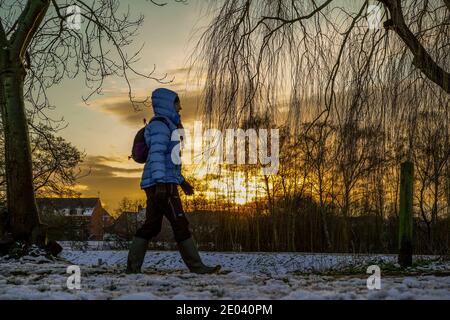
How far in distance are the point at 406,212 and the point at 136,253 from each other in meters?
3.82

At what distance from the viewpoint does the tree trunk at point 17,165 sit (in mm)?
8758

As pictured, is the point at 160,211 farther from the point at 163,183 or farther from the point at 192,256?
the point at 192,256

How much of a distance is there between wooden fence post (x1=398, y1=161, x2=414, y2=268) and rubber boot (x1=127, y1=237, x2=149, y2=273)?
3683mm

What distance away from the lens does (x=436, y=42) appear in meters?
6.16

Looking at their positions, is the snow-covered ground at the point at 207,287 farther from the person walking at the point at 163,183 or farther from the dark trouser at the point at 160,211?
the dark trouser at the point at 160,211

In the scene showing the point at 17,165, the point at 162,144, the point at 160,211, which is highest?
the point at 17,165

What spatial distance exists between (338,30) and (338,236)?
12.6m

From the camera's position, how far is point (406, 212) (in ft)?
25.1

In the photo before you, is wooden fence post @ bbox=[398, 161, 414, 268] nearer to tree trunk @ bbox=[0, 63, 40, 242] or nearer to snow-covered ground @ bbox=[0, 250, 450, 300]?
snow-covered ground @ bbox=[0, 250, 450, 300]

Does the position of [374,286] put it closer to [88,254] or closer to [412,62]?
[412,62]

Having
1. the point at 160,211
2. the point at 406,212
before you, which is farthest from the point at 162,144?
the point at 406,212

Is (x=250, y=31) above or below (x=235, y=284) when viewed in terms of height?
above
